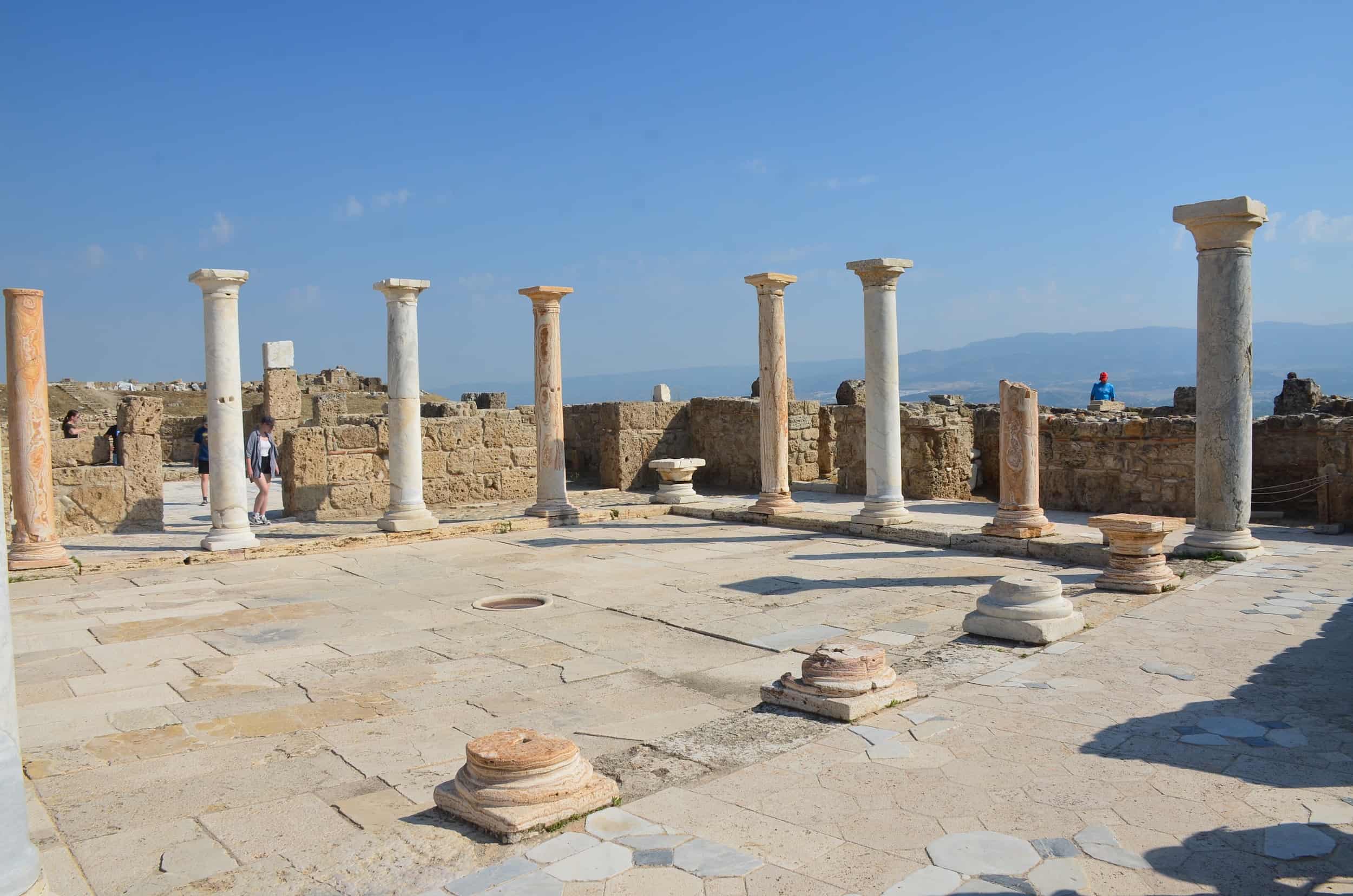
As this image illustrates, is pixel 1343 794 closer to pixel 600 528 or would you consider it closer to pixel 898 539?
pixel 898 539

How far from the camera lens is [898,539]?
12.6 m

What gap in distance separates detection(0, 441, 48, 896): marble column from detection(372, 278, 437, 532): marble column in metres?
10.5

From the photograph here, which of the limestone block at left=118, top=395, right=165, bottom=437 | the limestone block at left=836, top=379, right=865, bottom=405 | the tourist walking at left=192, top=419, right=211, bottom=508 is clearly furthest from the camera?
the limestone block at left=836, top=379, right=865, bottom=405

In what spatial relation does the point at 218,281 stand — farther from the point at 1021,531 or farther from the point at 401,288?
the point at 1021,531

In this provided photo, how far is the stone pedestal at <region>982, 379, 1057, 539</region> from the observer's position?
11.5m

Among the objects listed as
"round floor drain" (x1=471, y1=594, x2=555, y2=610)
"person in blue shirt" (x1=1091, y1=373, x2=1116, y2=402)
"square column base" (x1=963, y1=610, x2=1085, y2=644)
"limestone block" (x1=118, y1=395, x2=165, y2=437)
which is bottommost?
"round floor drain" (x1=471, y1=594, x2=555, y2=610)

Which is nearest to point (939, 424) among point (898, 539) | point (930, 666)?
point (898, 539)

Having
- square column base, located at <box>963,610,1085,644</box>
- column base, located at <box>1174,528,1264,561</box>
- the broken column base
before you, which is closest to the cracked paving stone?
the broken column base

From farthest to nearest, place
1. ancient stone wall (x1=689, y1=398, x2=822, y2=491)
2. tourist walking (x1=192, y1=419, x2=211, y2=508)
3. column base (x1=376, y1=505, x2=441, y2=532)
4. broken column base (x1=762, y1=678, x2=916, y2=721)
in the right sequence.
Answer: ancient stone wall (x1=689, y1=398, x2=822, y2=491) < tourist walking (x1=192, y1=419, x2=211, y2=508) < column base (x1=376, y1=505, x2=441, y2=532) < broken column base (x1=762, y1=678, x2=916, y2=721)

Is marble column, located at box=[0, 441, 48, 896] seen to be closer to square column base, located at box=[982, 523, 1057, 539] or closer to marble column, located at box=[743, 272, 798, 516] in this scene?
square column base, located at box=[982, 523, 1057, 539]

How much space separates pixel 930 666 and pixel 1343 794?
8.82 feet

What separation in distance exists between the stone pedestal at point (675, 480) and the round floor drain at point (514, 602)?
271 inches

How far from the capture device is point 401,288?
1391cm

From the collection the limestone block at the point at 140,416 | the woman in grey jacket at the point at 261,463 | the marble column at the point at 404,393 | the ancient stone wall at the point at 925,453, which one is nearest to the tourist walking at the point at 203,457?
the woman in grey jacket at the point at 261,463
